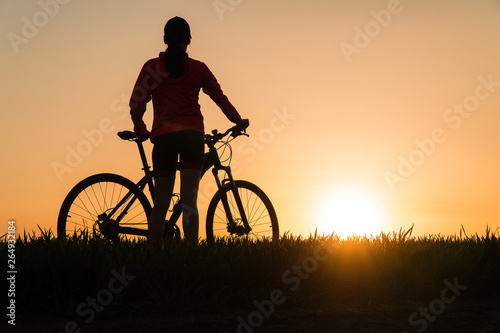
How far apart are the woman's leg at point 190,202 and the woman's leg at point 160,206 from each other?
18cm

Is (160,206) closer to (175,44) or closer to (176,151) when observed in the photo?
(176,151)

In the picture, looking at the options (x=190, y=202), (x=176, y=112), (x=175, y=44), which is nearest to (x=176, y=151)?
(x=176, y=112)

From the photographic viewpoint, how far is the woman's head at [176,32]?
5531mm

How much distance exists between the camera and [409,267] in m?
5.46

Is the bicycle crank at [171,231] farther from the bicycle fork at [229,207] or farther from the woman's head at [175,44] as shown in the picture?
the woman's head at [175,44]

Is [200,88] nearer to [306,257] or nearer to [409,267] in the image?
[306,257]

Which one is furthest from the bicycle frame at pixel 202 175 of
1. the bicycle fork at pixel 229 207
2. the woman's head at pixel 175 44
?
the woman's head at pixel 175 44

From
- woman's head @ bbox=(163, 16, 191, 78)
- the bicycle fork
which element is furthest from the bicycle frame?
woman's head @ bbox=(163, 16, 191, 78)

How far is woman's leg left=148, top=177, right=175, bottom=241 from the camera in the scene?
228 inches

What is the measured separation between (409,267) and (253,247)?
4.93 feet

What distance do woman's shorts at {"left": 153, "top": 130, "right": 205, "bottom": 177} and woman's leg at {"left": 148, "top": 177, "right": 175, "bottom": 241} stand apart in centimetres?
8

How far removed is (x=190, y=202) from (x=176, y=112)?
A: 911 millimetres

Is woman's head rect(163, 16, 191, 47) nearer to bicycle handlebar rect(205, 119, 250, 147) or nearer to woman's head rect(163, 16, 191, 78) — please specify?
woman's head rect(163, 16, 191, 78)

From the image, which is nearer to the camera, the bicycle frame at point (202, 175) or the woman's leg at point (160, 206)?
the woman's leg at point (160, 206)
